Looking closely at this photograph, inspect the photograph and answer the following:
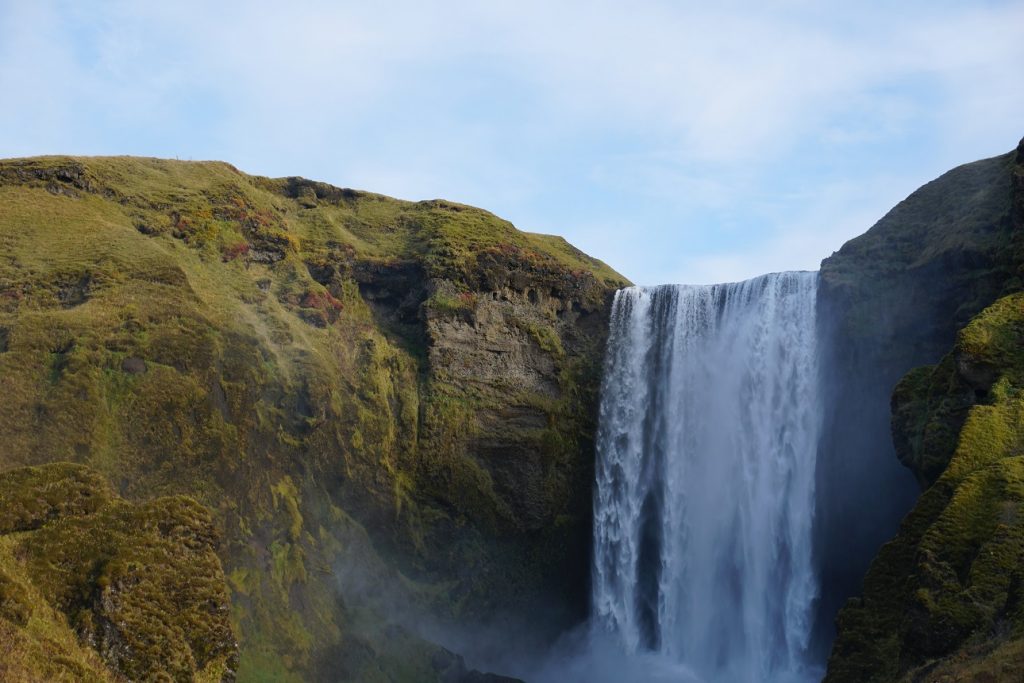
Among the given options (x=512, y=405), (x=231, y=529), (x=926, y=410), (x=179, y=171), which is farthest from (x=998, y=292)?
(x=179, y=171)

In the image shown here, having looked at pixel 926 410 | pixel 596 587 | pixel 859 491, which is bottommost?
pixel 596 587

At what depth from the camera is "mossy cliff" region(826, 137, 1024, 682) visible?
2570 cm

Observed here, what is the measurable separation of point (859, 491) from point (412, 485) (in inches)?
831

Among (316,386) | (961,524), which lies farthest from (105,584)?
(961,524)

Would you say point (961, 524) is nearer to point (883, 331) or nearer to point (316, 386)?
point (883, 331)

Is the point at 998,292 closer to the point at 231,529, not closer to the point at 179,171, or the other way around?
the point at 231,529

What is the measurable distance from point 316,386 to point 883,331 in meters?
26.8

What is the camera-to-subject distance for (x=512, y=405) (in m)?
50.8

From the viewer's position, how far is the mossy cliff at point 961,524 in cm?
2570

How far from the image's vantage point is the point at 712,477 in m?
49.2

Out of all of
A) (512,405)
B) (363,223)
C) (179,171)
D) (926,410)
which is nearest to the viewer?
(926,410)

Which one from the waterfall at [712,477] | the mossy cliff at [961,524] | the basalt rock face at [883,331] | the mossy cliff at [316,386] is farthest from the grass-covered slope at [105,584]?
the basalt rock face at [883,331]

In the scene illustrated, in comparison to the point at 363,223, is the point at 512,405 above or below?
below

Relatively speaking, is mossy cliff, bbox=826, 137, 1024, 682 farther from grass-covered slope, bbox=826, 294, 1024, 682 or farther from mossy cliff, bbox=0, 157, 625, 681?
mossy cliff, bbox=0, 157, 625, 681
